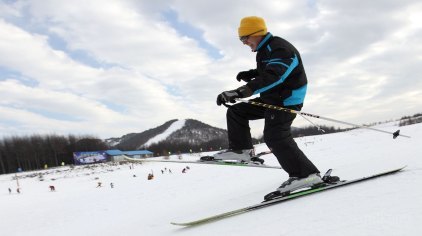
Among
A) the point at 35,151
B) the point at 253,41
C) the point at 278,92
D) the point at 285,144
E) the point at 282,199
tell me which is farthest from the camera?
the point at 35,151

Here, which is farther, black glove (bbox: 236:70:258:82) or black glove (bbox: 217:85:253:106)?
black glove (bbox: 236:70:258:82)

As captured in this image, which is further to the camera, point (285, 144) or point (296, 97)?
point (296, 97)

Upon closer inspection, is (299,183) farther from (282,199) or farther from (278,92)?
(278,92)

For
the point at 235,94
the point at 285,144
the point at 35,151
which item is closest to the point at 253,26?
the point at 235,94

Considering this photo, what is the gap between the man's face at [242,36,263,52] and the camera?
3969mm

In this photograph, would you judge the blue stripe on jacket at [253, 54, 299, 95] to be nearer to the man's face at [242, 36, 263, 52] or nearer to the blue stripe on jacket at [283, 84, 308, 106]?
the blue stripe on jacket at [283, 84, 308, 106]

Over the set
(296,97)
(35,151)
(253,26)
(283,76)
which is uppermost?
(35,151)

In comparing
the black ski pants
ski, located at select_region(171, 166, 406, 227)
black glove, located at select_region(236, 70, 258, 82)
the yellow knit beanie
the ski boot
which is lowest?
ski, located at select_region(171, 166, 406, 227)

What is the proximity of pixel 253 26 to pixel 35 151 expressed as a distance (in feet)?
286

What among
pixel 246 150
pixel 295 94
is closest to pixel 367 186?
pixel 295 94

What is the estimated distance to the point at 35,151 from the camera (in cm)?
7944

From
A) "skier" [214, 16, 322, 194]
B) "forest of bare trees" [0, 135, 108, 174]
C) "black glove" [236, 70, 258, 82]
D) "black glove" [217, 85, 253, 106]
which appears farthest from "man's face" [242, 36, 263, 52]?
"forest of bare trees" [0, 135, 108, 174]

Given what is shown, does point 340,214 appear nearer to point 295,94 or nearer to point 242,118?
point 295,94

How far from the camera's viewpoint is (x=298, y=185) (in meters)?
3.62
